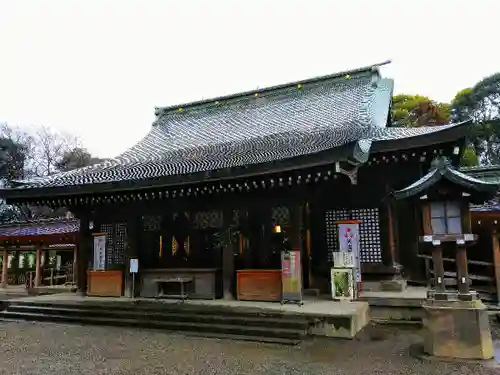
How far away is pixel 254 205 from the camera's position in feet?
32.1

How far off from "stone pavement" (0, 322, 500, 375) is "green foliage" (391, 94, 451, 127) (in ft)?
72.6

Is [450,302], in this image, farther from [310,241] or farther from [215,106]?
[215,106]

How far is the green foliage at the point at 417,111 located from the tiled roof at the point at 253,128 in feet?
43.2

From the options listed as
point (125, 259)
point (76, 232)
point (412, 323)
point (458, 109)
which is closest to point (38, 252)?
point (76, 232)

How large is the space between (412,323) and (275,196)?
4128 mm

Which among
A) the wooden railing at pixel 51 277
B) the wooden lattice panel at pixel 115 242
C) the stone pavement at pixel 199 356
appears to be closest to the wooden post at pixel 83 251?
the wooden lattice panel at pixel 115 242

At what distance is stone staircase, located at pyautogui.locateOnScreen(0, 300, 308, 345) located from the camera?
300 inches

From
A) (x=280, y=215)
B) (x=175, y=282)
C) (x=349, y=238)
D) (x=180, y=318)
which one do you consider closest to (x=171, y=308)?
(x=180, y=318)

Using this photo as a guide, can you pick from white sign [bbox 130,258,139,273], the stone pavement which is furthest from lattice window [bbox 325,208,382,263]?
white sign [bbox 130,258,139,273]

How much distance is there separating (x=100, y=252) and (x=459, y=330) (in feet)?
32.8

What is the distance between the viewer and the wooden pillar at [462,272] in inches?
235

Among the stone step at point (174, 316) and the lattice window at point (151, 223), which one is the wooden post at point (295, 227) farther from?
the lattice window at point (151, 223)

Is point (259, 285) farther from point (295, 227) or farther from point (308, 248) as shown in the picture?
point (308, 248)

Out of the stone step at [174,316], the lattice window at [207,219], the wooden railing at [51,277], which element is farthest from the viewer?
the wooden railing at [51,277]
